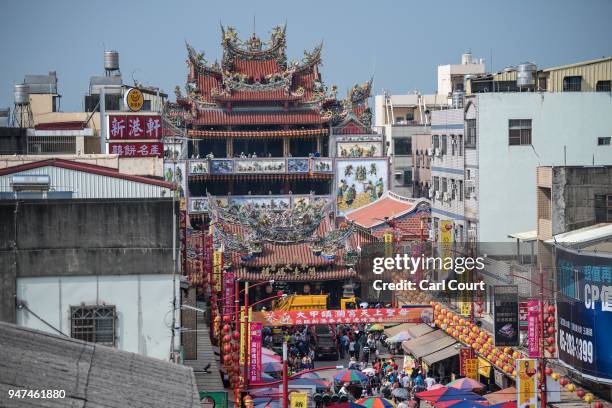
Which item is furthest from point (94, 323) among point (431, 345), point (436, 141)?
point (436, 141)

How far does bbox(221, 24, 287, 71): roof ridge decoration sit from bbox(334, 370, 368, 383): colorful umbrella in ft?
124

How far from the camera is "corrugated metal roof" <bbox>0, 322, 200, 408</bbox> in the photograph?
1478cm

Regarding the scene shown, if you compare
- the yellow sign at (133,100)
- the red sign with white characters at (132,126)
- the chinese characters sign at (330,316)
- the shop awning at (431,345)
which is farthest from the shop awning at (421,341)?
the yellow sign at (133,100)

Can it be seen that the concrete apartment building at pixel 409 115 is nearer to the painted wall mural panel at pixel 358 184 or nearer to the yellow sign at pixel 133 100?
the painted wall mural panel at pixel 358 184

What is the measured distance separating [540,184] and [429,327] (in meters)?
8.11

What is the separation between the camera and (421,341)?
43375 millimetres

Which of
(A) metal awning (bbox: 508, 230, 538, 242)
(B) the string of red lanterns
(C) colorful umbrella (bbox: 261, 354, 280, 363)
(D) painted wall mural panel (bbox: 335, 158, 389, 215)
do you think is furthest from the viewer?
(D) painted wall mural panel (bbox: 335, 158, 389, 215)

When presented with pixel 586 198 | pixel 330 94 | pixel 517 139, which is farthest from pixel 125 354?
pixel 330 94

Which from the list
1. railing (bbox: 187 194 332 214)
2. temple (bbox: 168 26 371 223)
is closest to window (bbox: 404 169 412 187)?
temple (bbox: 168 26 371 223)

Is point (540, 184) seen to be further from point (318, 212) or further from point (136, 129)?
point (318, 212)

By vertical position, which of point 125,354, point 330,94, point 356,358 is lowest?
point 356,358

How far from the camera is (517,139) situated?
153 ft

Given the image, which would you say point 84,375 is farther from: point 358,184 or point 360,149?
point 360,149

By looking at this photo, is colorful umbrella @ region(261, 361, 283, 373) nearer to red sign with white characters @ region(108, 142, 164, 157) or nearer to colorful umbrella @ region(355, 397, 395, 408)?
colorful umbrella @ region(355, 397, 395, 408)
